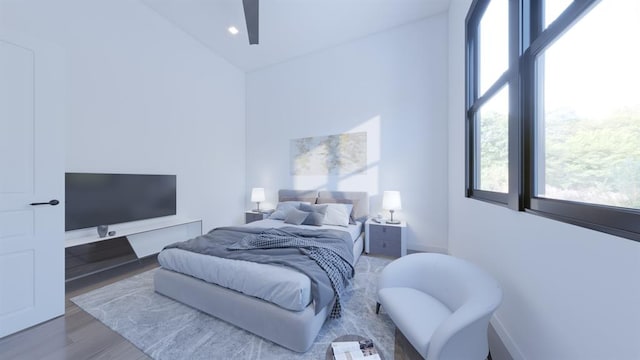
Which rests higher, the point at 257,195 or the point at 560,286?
the point at 257,195

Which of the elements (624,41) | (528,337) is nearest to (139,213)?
(528,337)

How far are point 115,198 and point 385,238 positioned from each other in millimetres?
3707

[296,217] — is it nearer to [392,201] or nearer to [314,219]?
[314,219]

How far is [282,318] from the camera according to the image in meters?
1.61

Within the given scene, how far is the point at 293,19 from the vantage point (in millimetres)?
3420

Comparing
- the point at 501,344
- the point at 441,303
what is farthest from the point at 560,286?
the point at 501,344

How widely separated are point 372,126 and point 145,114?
353cm

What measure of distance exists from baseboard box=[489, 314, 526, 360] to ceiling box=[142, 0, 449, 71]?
12.9ft

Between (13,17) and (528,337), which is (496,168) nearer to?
(528,337)

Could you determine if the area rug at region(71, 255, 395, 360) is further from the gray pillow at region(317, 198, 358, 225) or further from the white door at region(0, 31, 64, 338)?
the gray pillow at region(317, 198, 358, 225)

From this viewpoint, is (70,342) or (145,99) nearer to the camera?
(70,342)

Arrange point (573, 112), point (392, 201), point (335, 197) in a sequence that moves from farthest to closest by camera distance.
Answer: point (335, 197) < point (392, 201) < point (573, 112)

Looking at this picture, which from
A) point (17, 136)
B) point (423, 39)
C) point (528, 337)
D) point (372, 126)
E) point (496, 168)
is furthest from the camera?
point (372, 126)

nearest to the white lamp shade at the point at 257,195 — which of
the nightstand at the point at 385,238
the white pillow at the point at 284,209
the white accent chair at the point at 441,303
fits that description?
the white pillow at the point at 284,209
